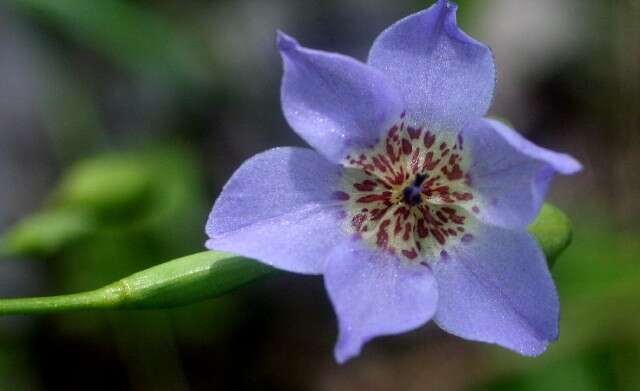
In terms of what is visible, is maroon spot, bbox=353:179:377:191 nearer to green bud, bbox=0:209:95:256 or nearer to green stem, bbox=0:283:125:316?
green stem, bbox=0:283:125:316

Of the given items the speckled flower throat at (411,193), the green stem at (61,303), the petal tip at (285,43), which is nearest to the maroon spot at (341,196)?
the speckled flower throat at (411,193)

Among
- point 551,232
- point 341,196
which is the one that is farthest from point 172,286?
point 551,232

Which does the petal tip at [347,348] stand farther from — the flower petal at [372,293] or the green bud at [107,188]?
the green bud at [107,188]

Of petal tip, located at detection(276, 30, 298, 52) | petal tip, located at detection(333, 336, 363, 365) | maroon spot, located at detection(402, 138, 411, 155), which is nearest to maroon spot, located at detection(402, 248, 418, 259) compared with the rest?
maroon spot, located at detection(402, 138, 411, 155)

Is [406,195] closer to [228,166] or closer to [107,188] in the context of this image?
[107,188]

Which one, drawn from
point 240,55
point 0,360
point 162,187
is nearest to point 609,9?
point 240,55
